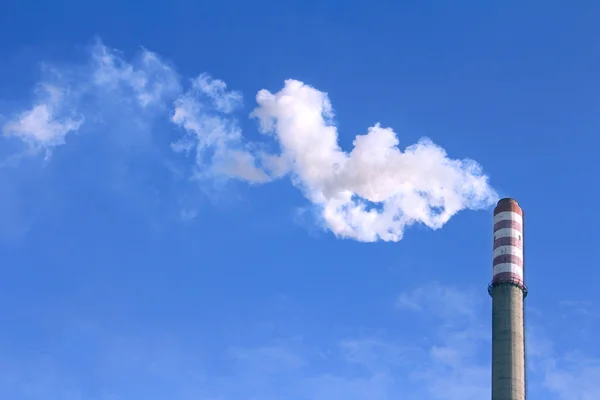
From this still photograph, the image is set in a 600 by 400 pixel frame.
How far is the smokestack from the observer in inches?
2830

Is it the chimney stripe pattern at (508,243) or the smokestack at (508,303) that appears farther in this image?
the chimney stripe pattern at (508,243)

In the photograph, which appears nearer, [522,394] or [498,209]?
[522,394]

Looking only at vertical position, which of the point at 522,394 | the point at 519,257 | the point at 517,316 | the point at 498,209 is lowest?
the point at 522,394

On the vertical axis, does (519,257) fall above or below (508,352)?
above

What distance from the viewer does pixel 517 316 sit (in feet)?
246

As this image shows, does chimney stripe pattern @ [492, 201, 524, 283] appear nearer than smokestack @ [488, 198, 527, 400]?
No

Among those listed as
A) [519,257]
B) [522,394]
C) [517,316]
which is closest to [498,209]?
[519,257]

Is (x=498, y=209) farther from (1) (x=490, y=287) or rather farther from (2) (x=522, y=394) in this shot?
(2) (x=522, y=394)

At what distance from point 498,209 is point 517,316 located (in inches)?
464

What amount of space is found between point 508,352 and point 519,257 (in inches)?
402

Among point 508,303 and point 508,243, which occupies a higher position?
point 508,243

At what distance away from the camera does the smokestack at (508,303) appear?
236 feet

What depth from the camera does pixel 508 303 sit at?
7481cm

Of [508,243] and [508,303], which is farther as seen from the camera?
[508,243]
